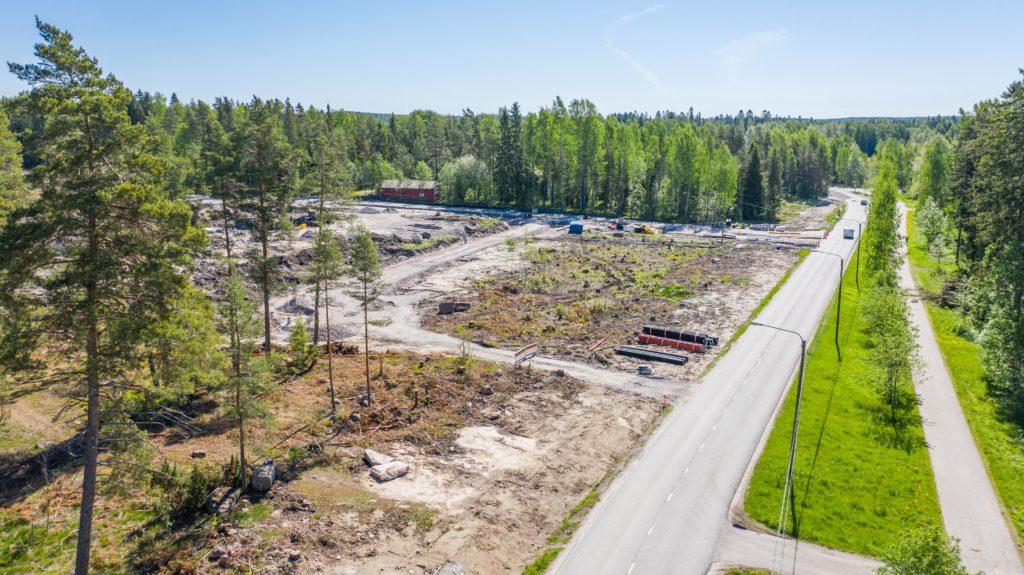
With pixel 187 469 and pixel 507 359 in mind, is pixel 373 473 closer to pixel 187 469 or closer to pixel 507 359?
pixel 187 469

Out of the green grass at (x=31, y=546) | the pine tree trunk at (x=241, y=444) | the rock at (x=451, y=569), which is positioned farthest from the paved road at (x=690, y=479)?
the green grass at (x=31, y=546)

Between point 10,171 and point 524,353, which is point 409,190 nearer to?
point 524,353

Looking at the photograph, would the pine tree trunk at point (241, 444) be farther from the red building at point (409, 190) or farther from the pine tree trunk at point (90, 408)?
the red building at point (409, 190)

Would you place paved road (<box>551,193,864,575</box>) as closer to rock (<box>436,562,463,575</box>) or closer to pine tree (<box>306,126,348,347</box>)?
rock (<box>436,562,463,575</box>)

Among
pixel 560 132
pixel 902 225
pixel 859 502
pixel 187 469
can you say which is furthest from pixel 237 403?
pixel 902 225

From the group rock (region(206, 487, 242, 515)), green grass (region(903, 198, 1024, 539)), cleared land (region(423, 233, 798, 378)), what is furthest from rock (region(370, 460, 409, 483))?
green grass (region(903, 198, 1024, 539))
